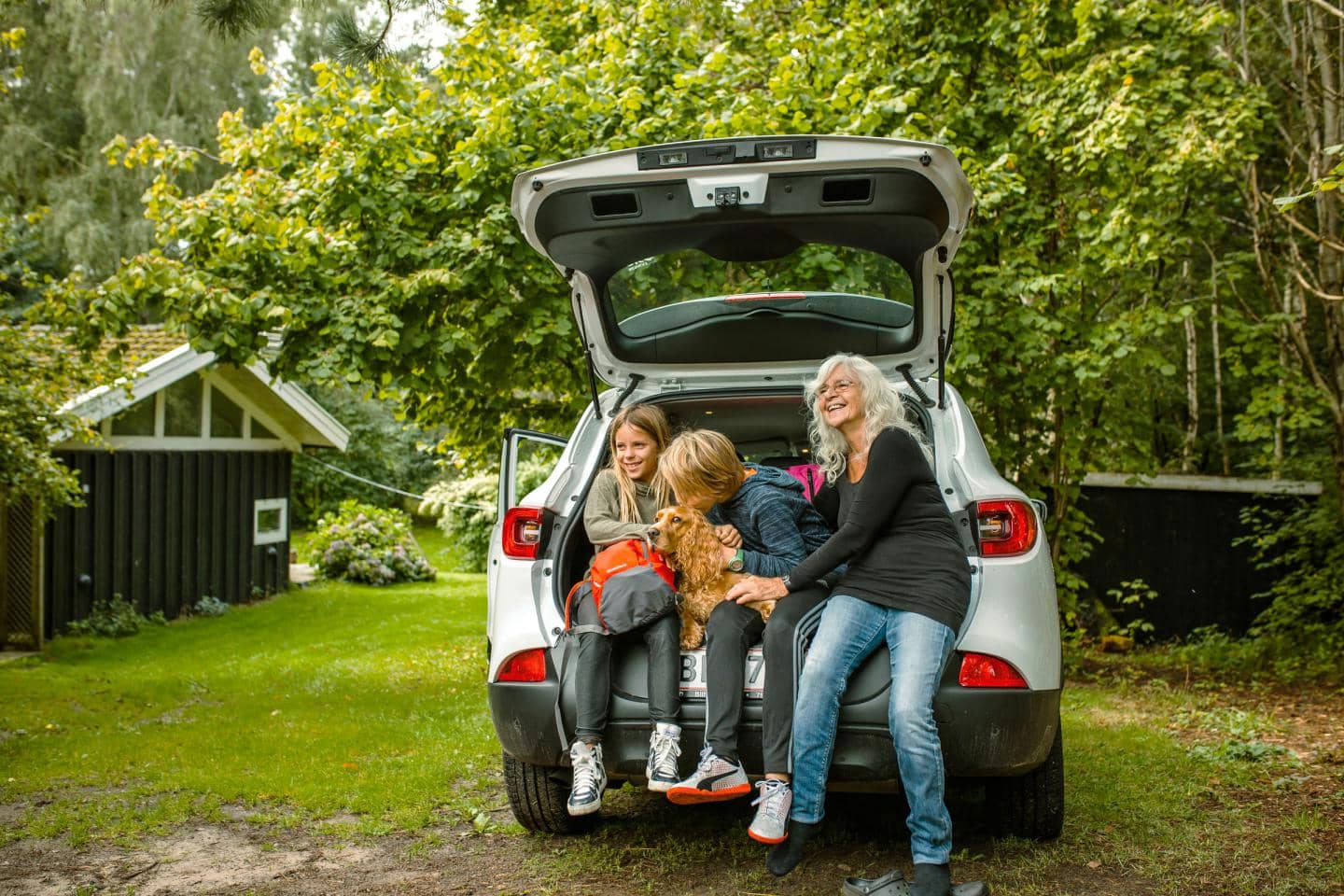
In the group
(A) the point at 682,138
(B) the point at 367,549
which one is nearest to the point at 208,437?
(B) the point at 367,549

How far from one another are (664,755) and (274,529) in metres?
14.4

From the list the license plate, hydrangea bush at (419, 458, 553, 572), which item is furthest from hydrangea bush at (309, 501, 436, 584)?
the license plate

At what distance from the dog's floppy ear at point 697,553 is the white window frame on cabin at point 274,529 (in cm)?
1354

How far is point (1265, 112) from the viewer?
8.67 meters

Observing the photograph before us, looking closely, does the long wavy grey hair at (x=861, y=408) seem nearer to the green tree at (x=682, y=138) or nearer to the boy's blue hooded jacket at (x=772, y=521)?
the boy's blue hooded jacket at (x=772, y=521)

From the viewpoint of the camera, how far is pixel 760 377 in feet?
15.3

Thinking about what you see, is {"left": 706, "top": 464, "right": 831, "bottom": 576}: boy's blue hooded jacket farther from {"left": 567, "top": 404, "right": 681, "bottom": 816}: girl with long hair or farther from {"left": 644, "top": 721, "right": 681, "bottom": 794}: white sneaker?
{"left": 644, "top": 721, "right": 681, "bottom": 794}: white sneaker

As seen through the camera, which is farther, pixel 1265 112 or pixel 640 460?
pixel 1265 112

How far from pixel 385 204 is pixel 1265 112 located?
21.4 feet

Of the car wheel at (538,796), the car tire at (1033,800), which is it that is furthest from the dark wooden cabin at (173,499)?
the car tire at (1033,800)

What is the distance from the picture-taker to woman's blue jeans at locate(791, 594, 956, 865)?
3.27 m

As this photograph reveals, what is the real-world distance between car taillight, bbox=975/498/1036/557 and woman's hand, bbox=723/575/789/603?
2.10 ft

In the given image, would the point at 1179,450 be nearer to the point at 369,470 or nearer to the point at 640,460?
the point at 640,460

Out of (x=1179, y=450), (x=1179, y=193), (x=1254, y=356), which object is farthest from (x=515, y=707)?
(x=1179, y=450)
